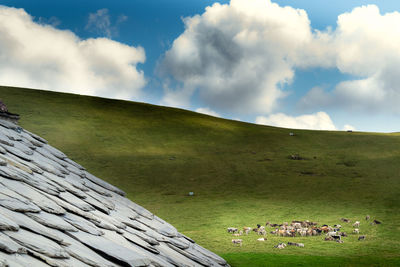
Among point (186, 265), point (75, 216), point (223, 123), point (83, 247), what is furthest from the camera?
point (223, 123)

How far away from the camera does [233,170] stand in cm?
4797

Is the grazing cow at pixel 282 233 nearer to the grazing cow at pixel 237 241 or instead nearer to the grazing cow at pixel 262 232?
the grazing cow at pixel 262 232

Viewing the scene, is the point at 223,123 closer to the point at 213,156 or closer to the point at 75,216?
the point at 213,156

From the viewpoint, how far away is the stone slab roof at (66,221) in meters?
5.10

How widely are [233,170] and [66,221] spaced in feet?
137

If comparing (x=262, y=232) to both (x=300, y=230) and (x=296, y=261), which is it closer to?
(x=300, y=230)

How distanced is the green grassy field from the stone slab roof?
6.59m

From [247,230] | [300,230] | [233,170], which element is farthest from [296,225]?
[233,170]

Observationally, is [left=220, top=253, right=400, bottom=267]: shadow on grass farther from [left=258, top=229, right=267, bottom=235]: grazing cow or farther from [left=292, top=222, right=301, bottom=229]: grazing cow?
[left=292, top=222, right=301, bottom=229]: grazing cow

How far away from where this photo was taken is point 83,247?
Result: 6145mm

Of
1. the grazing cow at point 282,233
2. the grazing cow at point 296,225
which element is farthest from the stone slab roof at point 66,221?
the grazing cow at point 296,225

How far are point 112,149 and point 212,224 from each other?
90.4 ft

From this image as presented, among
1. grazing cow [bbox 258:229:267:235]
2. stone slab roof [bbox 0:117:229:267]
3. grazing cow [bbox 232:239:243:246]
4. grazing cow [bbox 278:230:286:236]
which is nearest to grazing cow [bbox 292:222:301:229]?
grazing cow [bbox 278:230:286:236]

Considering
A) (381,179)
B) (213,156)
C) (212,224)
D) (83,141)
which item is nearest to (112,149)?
(83,141)
